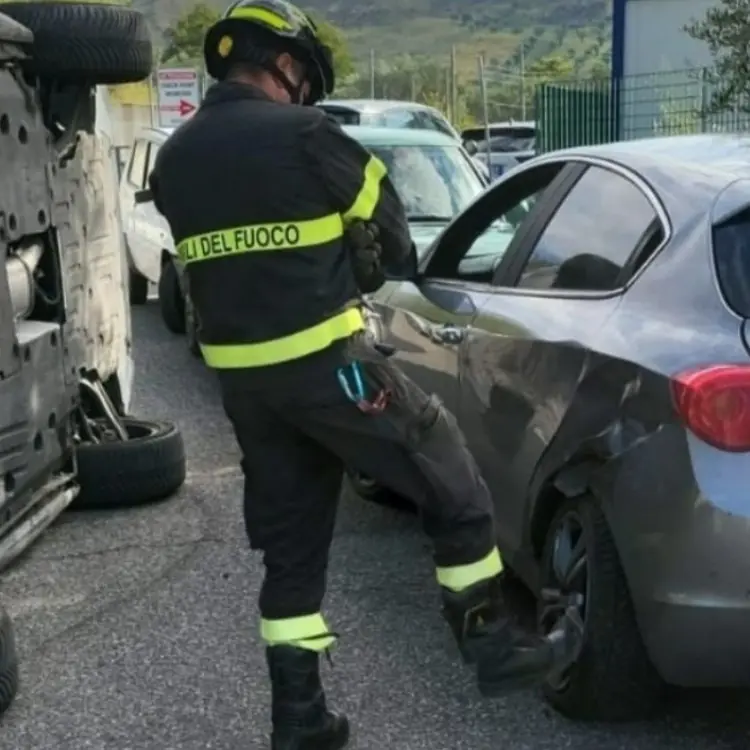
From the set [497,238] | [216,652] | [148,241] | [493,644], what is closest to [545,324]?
[493,644]

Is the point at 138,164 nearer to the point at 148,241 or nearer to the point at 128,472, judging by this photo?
the point at 148,241

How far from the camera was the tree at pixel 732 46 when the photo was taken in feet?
40.7

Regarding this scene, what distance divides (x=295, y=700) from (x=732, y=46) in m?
10.1

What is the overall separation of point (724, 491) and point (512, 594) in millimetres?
1787

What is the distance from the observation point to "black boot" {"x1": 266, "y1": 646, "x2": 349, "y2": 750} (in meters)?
3.88

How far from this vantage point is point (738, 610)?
3.43 m

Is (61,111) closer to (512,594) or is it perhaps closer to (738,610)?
(512,594)

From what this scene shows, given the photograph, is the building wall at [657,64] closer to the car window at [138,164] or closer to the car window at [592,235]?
the car window at [138,164]

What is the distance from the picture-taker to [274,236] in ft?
11.9

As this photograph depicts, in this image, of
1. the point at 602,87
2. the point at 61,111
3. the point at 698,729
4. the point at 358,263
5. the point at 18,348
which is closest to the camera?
the point at 358,263

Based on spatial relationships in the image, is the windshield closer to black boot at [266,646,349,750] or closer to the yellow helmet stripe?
the yellow helmet stripe

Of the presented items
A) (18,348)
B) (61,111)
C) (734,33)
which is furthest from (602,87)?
(18,348)

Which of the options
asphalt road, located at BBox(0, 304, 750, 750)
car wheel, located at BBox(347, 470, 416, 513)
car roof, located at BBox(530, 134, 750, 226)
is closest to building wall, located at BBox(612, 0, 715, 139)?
car wheel, located at BBox(347, 470, 416, 513)

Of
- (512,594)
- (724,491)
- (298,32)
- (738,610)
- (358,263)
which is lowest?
(512,594)
